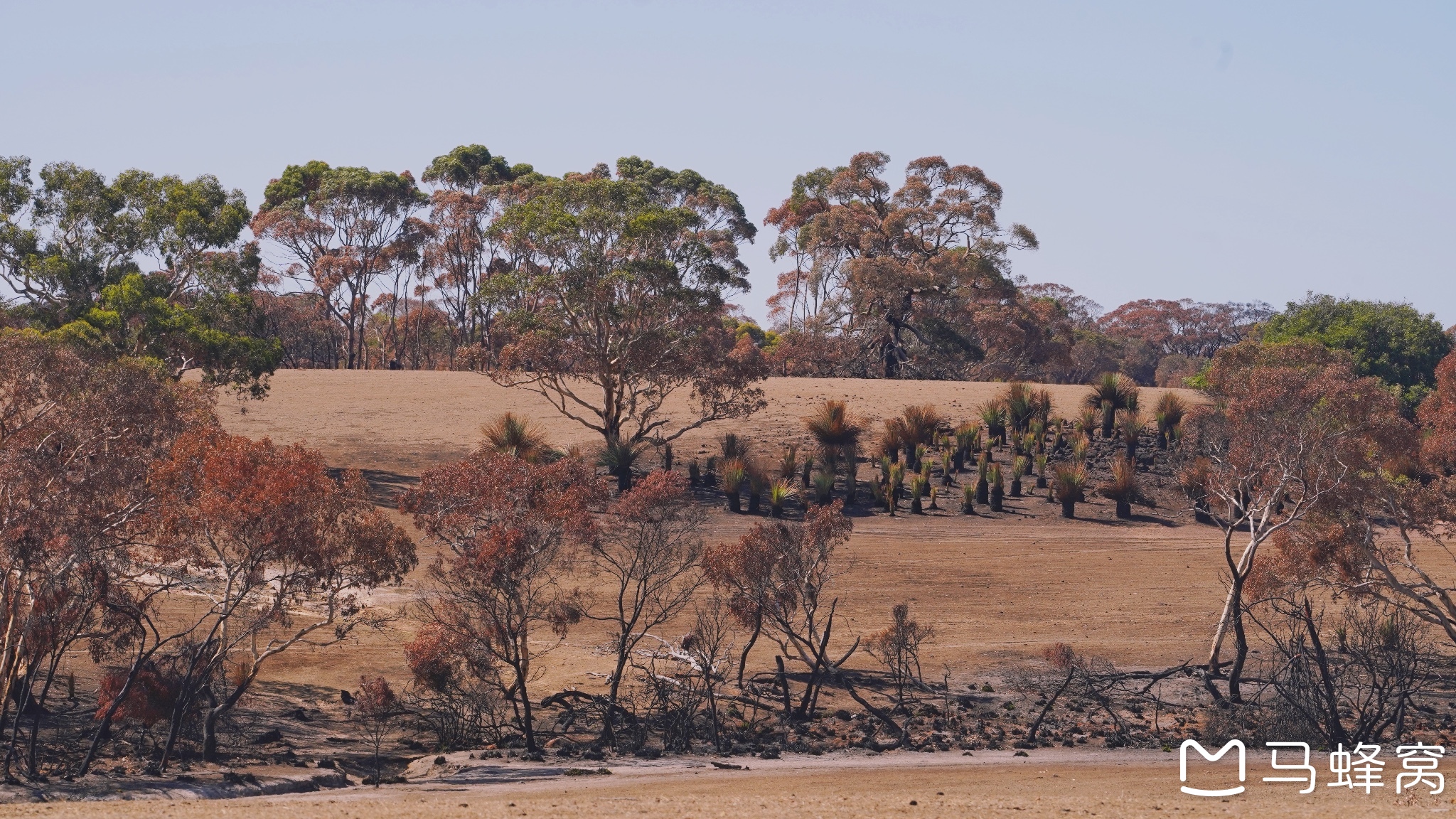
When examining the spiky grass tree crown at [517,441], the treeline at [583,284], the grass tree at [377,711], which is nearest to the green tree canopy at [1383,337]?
the treeline at [583,284]

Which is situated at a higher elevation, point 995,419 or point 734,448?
point 995,419

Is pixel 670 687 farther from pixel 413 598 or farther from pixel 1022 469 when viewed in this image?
pixel 1022 469

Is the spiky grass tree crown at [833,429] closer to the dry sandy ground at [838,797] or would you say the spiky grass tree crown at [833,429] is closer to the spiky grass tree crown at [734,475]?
the spiky grass tree crown at [734,475]

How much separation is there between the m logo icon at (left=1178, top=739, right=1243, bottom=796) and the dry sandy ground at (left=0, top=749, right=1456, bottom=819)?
0.12 m

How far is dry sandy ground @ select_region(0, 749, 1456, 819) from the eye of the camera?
1427 cm

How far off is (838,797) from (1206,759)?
18.2 ft

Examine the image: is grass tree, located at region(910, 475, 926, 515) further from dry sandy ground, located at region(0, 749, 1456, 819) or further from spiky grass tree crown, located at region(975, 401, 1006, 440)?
dry sandy ground, located at region(0, 749, 1456, 819)

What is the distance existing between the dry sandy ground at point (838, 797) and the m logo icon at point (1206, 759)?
12 centimetres

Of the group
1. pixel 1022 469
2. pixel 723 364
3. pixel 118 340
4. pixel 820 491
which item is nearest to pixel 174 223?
pixel 118 340

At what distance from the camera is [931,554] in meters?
28.5

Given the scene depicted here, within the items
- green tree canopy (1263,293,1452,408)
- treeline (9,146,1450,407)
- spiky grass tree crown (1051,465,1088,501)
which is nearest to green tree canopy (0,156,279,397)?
treeline (9,146,1450,407)

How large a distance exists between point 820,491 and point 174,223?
15790 mm

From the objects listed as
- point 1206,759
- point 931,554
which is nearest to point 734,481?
point 931,554

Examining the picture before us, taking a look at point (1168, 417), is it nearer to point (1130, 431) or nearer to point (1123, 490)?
point (1130, 431)
